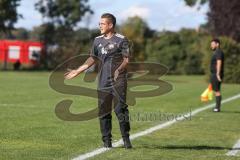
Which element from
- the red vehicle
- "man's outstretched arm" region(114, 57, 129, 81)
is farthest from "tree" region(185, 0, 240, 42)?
"man's outstretched arm" region(114, 57, 129, 81)

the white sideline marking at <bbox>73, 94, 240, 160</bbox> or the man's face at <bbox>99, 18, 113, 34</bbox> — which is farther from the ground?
the man's face at <bbox>99, 18, 113, 34</bbox>

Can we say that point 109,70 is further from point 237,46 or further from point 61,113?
point 237,46

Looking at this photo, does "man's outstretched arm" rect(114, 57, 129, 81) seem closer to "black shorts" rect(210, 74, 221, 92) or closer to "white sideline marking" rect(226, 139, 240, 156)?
"white sideline marking" rect(226, 139, 240, 156)

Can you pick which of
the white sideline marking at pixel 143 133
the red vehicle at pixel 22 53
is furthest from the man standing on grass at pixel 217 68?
the red vehicle at pixel 22 53

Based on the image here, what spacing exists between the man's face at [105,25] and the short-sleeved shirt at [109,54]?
166mm

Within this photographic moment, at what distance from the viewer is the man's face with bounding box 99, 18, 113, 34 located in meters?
9.74

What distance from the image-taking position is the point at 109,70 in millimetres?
9977

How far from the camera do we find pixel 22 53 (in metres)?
74.5

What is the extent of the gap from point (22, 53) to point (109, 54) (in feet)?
215

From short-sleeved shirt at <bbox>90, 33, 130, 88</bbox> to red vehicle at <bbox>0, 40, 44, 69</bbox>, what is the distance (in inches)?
2128

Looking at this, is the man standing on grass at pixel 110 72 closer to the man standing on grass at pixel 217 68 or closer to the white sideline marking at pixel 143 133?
the white sideline marking at pixel 143 133

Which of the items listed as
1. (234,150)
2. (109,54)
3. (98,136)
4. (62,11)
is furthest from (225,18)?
(109,54)

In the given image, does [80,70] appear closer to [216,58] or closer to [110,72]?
→ [110,72]

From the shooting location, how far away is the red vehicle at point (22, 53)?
6850 centimetres
